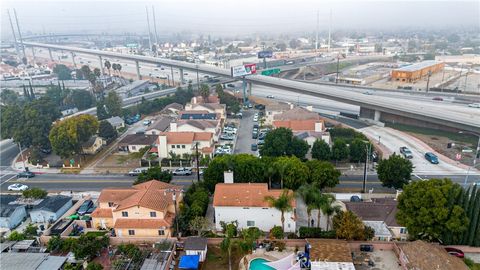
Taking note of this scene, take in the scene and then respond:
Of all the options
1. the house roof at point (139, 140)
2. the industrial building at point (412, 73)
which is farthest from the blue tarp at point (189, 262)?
the industrial building at point (412, 73)

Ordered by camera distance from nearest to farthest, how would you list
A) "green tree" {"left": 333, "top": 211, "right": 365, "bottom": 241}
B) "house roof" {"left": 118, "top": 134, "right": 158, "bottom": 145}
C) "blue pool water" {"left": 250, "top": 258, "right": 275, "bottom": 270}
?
1. "blue pool water" {"left": 250, "top": 258, "right": 275, "bottom": 270}
2. "green tree" {"left": 333, "top": 211, "right": 365, "bottom": 241}
3. "house roof" {"left": 118, "top": 134, "right": 158, "bottom": 145}

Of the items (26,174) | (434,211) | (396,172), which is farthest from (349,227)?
(26,174)

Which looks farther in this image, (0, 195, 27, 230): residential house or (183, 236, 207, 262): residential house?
(0, 195, 27, 230): residential house

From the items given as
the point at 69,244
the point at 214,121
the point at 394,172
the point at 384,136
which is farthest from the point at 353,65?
the point at 69,244

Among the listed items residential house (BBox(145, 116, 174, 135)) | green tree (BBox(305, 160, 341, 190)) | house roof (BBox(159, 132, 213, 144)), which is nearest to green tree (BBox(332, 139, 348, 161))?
green tree (BBox(305, 160, 341, 190))

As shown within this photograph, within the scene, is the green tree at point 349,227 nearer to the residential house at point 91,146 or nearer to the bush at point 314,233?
the bush at point 314,233

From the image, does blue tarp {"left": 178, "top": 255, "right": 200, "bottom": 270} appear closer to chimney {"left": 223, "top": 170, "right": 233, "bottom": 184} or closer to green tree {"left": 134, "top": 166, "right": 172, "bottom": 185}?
chimney {"left": 223, "top": 170, "right": 233, "bottom": 184}

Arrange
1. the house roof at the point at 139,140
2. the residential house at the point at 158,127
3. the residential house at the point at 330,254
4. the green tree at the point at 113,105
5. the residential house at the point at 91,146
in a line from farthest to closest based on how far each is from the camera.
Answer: the green tree at the point at 113,105, the residential house at the point at 158,127, the residential house at the point at 91,146, the house roof at the point at 139,140, the residential house at the point at 330,254
